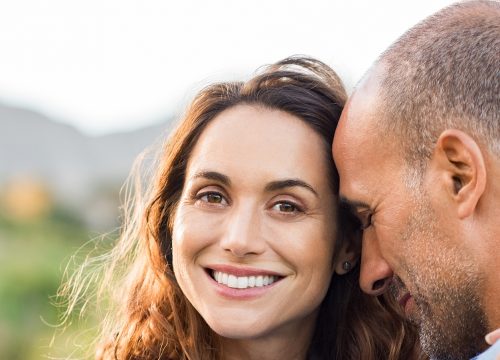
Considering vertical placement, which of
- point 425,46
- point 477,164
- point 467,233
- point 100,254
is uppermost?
point 425,46

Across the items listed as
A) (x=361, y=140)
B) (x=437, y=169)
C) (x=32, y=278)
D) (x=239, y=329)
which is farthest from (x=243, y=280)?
(x=32, y=278)

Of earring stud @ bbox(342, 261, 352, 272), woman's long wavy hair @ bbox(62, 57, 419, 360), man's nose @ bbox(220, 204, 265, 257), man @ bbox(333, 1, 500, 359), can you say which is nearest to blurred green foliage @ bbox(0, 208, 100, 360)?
woman's long wavy hair @ bbox(62, 57, 419, 360)

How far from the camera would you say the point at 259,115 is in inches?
A: 147

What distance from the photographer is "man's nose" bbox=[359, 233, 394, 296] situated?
358cm

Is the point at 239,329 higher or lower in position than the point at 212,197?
lower

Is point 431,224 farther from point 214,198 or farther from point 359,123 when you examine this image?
point 214,198

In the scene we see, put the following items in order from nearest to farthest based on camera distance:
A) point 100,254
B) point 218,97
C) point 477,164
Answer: point 477,164
point 218,97
point 100,254

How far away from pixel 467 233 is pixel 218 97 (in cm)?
126

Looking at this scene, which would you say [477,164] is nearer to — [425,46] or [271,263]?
[425,46]

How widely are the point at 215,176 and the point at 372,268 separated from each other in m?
0.67

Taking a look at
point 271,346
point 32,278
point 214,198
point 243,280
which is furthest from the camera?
point 32,278

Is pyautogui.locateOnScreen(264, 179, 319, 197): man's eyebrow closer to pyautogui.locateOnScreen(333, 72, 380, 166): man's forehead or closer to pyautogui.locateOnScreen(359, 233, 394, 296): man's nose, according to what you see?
pyautogui.locateOnScreen(333, 72, 380, 166): man's forehead

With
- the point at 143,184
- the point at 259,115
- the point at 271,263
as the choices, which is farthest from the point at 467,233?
the point at 143,184

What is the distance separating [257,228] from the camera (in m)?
3.55
